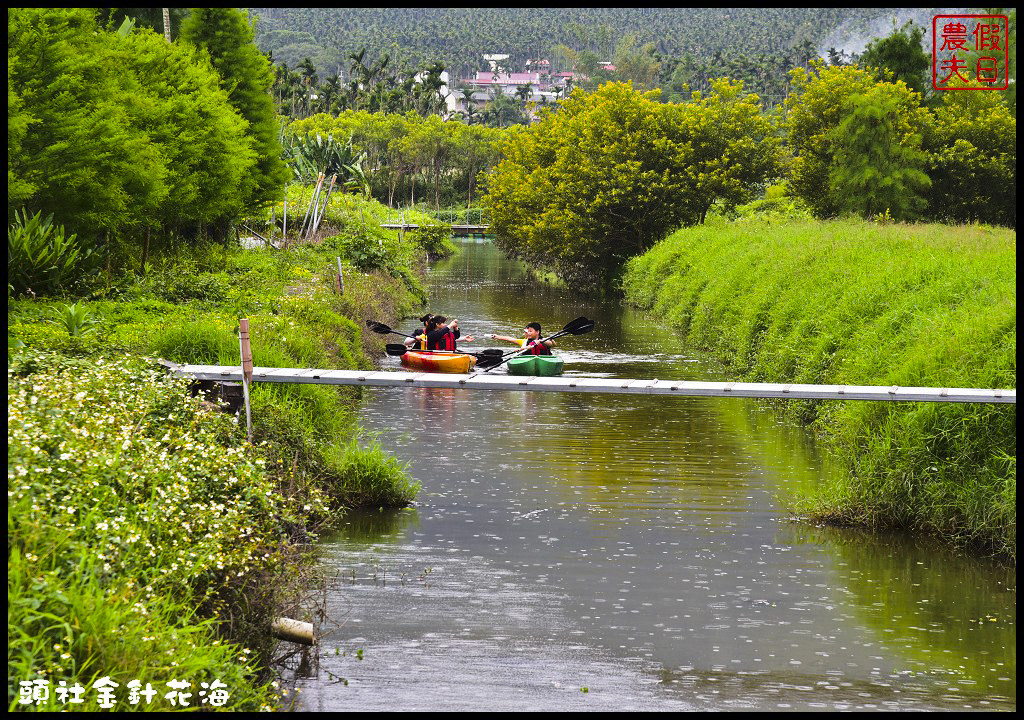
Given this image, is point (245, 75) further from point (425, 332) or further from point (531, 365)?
point (531, 365)

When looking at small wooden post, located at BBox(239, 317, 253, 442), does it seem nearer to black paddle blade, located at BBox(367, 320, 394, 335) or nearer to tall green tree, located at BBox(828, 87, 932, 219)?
black paddle blade, located at BBox(367, 320, 394, 335)

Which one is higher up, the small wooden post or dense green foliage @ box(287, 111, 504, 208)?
dense green foliage @ box(287, 111, 504, 208)

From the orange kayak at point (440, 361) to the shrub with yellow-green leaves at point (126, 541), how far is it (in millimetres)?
10830

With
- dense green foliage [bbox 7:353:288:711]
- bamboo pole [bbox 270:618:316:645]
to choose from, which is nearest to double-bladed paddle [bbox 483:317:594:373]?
dense green foliage [bbox 7:353:288:711]

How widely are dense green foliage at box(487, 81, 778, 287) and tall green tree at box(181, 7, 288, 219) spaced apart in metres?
10.3

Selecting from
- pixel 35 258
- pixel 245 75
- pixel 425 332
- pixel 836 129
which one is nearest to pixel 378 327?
pixel 425 332

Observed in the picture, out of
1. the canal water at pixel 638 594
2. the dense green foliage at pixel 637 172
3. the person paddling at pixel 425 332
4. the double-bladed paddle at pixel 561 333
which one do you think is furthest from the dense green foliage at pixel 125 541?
the dense green foliage at pixel 637 172

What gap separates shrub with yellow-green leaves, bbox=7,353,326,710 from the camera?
6500 mm

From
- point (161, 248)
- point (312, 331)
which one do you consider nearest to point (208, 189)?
point (161, 248)

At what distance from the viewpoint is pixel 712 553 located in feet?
39.2

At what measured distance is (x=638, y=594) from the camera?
10.8 m

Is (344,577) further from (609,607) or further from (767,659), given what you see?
(767,659)

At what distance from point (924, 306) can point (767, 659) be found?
A: 8.30m

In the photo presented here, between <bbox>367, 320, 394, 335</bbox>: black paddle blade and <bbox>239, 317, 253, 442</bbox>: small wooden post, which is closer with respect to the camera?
<bbox>239, 317, 253, 442</bbox>: small wooden post
